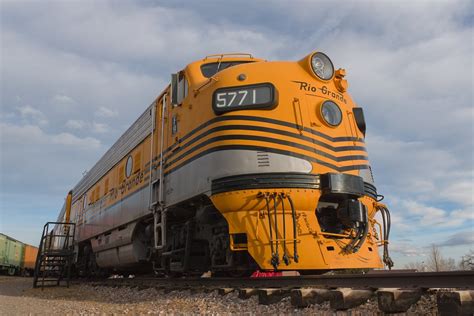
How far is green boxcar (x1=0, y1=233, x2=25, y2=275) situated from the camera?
3041 cm

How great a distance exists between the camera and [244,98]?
642cm

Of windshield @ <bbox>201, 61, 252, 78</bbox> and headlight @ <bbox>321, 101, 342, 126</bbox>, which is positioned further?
windshield @ <bbox>201, 61, 252, 78</bbox>

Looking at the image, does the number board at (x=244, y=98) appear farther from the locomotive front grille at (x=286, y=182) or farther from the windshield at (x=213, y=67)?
the windshield at (x=213, y=67)

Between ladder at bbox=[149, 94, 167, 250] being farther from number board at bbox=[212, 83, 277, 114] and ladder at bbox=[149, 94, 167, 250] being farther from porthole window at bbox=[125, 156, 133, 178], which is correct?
Result: number board at bbox=[212, 83, 277, 114]

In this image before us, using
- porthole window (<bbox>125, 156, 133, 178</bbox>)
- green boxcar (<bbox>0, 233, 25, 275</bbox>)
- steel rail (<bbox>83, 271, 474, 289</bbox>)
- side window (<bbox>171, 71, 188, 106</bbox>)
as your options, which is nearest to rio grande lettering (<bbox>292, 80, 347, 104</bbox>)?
side window (<bbox>171, 71, 188, 106</bbox>)

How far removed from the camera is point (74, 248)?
16625mm

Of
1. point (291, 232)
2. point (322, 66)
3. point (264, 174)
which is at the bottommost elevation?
point (291, 232)

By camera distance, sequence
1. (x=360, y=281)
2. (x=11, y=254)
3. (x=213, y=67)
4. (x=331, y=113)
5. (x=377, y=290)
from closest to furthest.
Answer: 1. (x=377, y=290)
2. (x=360, y=281)
3. (x=331, y=113)
4. (x=213, y=67)
5. (x=11, y=254)

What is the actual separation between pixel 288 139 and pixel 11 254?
3286 cm

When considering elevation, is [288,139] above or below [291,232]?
above

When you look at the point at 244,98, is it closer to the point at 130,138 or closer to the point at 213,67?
the point at 213,67

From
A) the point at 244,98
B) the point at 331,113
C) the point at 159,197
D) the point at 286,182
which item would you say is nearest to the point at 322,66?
the point at 331,113

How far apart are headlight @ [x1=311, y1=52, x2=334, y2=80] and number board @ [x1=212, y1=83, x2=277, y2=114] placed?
1.03 metres

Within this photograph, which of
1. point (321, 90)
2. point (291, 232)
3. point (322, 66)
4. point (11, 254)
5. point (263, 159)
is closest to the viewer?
point (291, 232)
